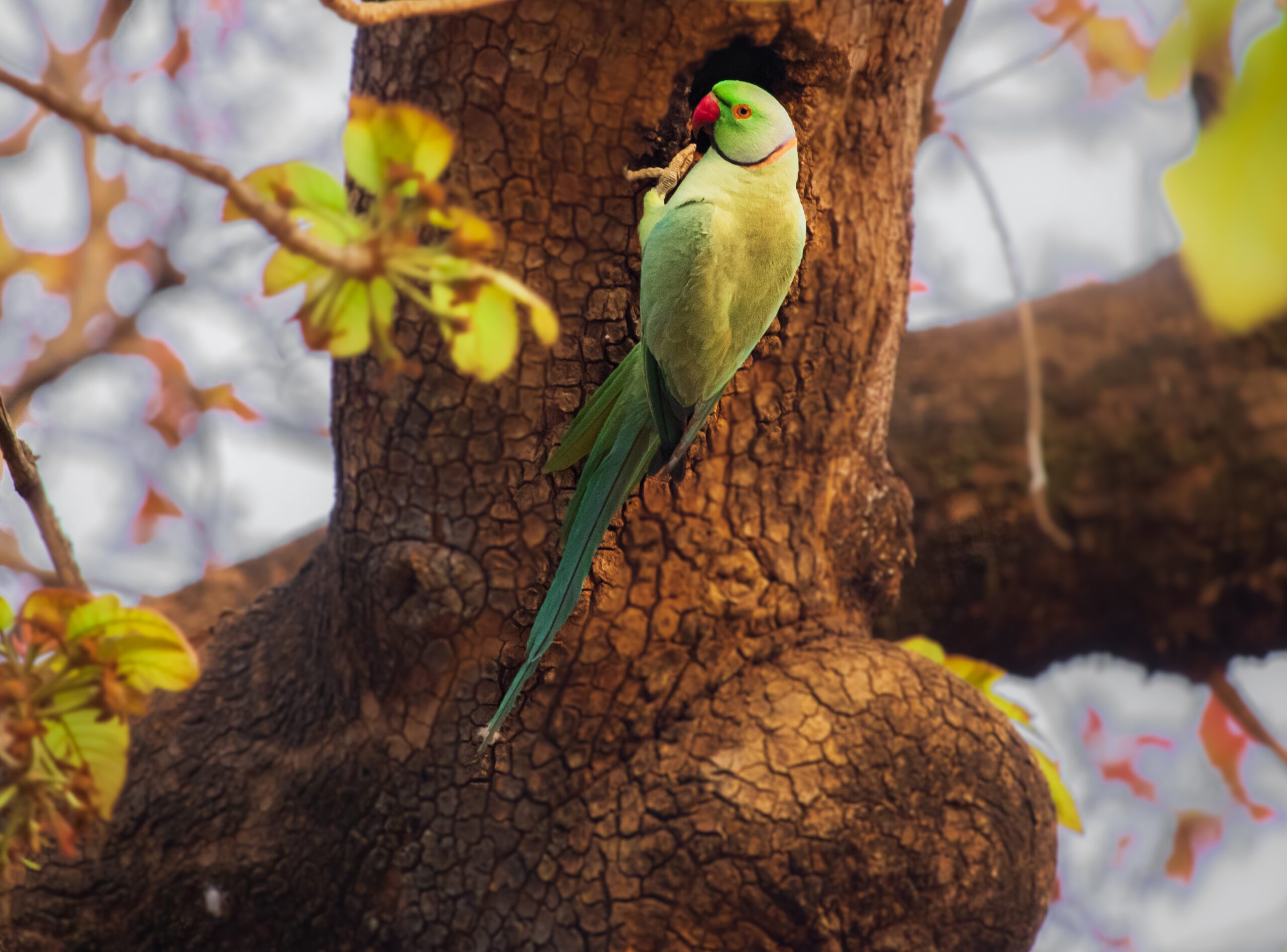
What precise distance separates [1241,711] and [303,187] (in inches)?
68.6

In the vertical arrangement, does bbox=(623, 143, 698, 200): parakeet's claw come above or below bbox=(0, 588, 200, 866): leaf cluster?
above

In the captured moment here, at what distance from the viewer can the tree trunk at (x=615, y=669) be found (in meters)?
0.72

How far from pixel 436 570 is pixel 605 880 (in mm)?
322

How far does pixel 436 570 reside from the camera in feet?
2.68

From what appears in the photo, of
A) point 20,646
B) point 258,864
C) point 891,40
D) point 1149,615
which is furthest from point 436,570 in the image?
point 1149,615

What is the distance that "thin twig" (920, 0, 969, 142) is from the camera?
116 cm

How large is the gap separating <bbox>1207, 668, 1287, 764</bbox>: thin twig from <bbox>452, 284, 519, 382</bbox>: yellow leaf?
148 cm

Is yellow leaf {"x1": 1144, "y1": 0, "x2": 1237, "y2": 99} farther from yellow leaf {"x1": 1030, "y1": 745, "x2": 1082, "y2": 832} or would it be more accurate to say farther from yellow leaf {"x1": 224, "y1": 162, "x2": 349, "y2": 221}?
yellow leaf {"x1": 1030, "y1": 745, "x2": 1082, "y2": 832}

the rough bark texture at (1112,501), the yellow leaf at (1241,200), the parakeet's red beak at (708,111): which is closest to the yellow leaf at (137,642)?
the parakeet's red beak at (708,111)

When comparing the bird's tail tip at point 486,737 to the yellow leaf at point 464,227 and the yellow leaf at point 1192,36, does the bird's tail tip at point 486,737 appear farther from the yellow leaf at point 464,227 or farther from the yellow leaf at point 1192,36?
the yellow leaf at point 1192,36

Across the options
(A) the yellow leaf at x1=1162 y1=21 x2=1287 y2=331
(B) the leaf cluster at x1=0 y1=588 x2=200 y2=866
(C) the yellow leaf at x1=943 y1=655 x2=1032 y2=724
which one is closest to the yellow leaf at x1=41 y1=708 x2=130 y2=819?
(B) the leaf cluster at x1=0 y1=588 x2=200 y2=866

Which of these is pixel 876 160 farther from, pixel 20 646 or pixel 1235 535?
pixel 1235 535

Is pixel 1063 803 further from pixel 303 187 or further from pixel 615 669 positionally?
pixel 303 187

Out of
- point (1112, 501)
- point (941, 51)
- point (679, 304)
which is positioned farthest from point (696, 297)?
point (1112, 501)
